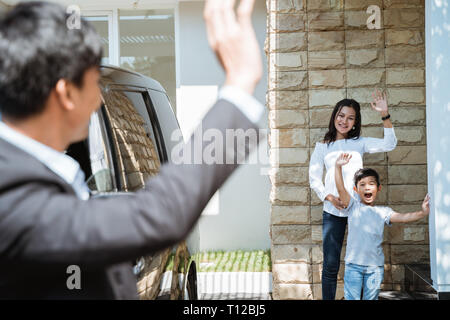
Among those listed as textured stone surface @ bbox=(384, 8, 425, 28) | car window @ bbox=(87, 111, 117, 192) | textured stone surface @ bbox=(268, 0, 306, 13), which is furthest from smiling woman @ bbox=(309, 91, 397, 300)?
car window @ bbox=(87, 111, 117, 192)

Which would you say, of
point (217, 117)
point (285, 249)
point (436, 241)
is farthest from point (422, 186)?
point (217, 117)

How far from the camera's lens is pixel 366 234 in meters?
3.44

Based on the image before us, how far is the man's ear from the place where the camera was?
671 millimetres

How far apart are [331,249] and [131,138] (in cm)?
253

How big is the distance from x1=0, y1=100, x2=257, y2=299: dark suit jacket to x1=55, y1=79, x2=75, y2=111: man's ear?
0.27ft

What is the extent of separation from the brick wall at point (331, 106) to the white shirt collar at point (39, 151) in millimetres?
3661

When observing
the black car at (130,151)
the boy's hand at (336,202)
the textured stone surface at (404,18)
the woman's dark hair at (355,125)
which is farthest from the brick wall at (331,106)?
the black car at (130,151)

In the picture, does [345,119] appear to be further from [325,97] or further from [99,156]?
[99,156]

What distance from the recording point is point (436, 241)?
344 centimetres

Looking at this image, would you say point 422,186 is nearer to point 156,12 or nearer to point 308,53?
point 308,53

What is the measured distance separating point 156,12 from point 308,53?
215cm

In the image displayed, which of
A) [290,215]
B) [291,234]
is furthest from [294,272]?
[290,215]

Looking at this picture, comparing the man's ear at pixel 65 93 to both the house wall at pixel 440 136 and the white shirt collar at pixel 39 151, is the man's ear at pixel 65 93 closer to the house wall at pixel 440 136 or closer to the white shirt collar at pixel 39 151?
the white shirt collar at pixel 39 151

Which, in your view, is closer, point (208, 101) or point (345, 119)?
point (345, 119)
